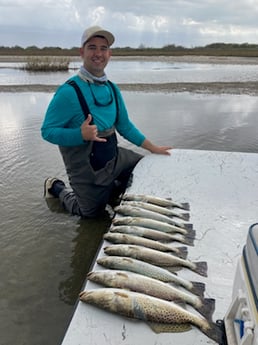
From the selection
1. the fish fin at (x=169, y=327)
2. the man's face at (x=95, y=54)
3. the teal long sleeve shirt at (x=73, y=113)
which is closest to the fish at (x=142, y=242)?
the fish fin at (x=169, y=327)

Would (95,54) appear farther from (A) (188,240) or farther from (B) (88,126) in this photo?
(A) (188,240)

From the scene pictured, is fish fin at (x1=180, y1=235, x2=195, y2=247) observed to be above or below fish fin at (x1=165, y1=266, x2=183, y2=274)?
above

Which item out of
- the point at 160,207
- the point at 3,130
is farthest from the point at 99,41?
the point at 3,130

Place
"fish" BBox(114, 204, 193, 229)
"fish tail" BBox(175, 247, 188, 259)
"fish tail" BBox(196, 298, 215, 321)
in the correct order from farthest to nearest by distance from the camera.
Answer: "fish" BBox(114, 204, 193, 229) < "fish tail" BBox(175, 247, 188, 259) < "fish tail" BBox(196, 298, 215, 321)

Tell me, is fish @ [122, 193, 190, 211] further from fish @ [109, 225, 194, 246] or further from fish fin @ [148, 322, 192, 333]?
fish fin @ [148, 322, 192, 333]

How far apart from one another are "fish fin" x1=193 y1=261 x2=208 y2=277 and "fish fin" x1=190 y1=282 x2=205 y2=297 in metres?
0.14

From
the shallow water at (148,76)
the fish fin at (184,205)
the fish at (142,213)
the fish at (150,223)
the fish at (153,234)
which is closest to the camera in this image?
the fish at (153,234)

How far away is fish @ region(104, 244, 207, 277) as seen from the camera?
2814mm

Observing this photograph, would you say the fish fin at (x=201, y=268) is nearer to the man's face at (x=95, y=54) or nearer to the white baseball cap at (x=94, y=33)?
the man's face at (x=95, y=54)

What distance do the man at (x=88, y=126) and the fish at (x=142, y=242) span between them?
1.32 m

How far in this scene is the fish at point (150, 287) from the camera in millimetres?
2389

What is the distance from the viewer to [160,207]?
387cm

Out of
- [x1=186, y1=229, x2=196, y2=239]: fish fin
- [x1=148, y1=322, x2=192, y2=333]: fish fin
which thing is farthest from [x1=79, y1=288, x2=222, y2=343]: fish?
[x1=186, y1=229, x2=196, y2=239]: fish fin

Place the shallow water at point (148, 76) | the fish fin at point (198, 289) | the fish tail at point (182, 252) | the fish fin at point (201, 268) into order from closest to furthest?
the fish fin at point (198, 289)
the fish fin at point (201, 268)
the fish tail at point (182, 252)
the shallow water at point (148, 76)
